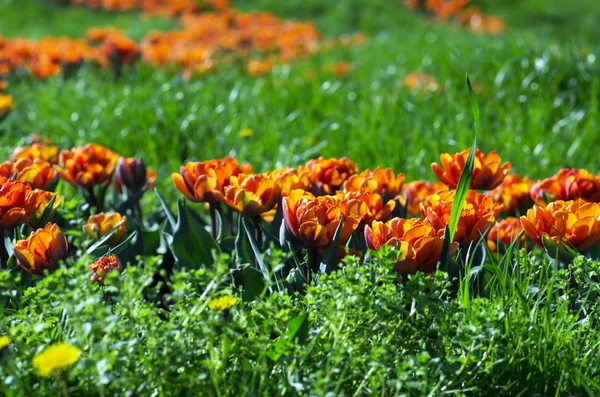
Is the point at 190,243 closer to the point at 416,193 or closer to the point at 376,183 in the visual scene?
the point at 376,183

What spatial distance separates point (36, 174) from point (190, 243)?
19.5 inches

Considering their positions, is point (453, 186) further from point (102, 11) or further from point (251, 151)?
point (102, 11)

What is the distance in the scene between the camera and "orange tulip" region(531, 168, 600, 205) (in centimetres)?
224

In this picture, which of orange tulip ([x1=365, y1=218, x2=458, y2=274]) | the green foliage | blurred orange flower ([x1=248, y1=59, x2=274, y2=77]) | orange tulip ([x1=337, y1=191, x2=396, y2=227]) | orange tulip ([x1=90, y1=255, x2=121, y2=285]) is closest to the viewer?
the green foliage

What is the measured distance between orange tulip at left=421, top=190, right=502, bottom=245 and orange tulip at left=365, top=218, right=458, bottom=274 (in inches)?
4.5

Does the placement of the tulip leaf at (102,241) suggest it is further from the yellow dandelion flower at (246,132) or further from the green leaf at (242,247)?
the yellow dandelion flower at (246,132)

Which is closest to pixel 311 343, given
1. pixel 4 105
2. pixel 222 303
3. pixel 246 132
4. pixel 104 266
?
pixel 222 303

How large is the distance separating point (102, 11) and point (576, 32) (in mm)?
6245

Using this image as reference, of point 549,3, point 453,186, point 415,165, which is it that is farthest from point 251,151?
point 549,3

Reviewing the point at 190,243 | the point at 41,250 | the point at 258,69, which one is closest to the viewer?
the point at 41,250

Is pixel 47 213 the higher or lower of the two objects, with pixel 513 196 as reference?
higher

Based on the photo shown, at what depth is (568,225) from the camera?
184 cm

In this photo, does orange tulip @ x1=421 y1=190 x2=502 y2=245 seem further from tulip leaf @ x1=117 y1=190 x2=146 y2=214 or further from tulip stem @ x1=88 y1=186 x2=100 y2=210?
tulip stem @ x1=88 y1=186 x2=100 y2=210

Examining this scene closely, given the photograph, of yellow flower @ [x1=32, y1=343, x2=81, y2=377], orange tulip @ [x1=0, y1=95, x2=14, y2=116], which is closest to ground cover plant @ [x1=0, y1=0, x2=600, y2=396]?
yellow flower @ [x1=32, y1=343, x2=81, y2=377]
